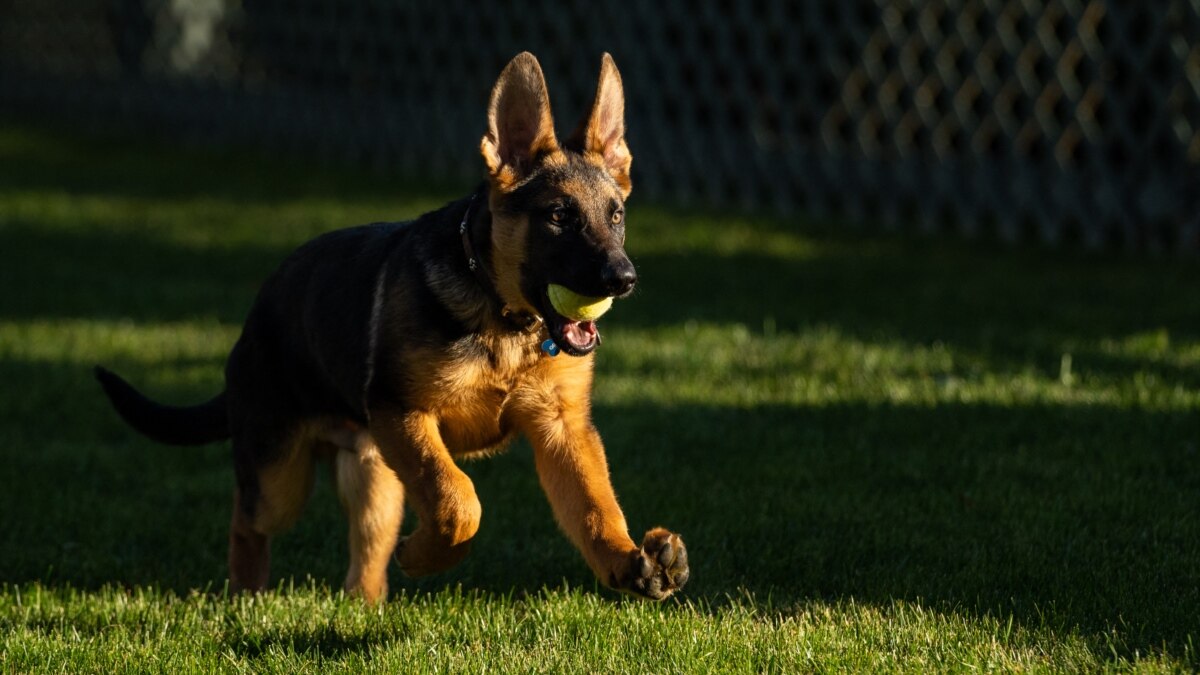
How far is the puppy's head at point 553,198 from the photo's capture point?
369 cm

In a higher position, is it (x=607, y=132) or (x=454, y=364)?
(x=607, y=132)

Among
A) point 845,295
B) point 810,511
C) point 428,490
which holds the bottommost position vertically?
point 810,511

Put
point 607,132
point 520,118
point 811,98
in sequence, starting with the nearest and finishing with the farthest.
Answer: point 520,118, point 607,132, point 811,98

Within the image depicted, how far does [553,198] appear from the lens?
151 inches

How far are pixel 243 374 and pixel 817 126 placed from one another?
24.5 ft

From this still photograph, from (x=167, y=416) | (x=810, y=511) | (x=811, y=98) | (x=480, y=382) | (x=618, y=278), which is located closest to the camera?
(x=618, y=278)

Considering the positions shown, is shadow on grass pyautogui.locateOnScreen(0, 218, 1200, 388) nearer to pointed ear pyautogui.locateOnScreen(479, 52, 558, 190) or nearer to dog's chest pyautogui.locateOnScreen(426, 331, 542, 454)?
pointed ear pyautogui.locateOnScreen(479, 52, 558, 190)

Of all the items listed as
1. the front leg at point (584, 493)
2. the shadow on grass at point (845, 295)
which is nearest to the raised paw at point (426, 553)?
the front leg at point (584, 493)

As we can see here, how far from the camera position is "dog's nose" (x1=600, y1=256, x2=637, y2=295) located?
357cm

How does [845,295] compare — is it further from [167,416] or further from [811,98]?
[167,416]

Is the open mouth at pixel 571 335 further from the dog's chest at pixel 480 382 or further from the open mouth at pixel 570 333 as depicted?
the dog's chest at pixel 480 382

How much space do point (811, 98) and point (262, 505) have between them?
756cm

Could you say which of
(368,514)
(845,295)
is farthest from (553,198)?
(845,295)

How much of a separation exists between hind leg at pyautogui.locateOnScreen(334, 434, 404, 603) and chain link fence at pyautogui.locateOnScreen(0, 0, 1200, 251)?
6288 mm
